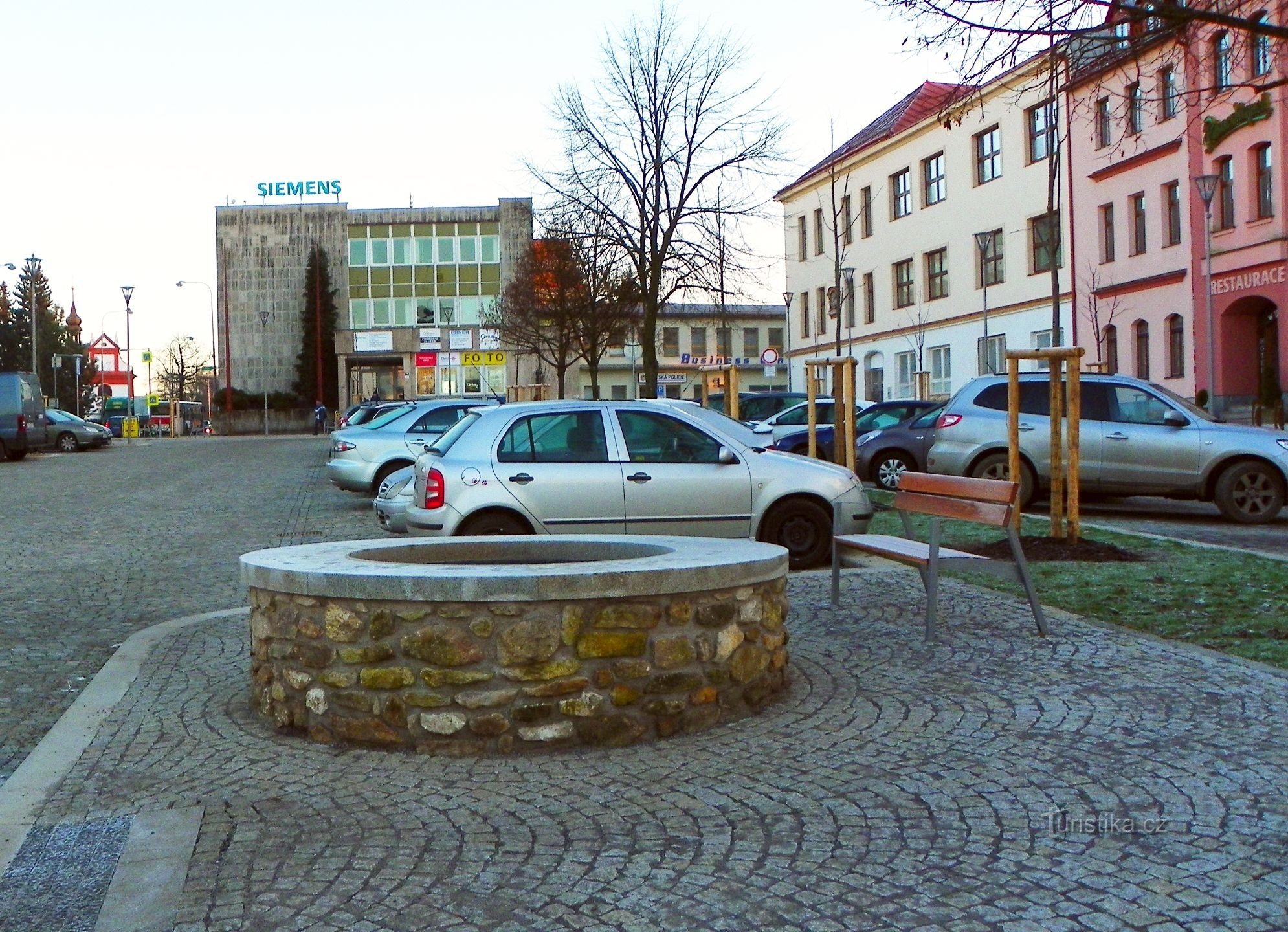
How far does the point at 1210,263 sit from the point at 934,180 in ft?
59.8

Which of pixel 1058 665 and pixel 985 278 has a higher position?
pixel 985 278

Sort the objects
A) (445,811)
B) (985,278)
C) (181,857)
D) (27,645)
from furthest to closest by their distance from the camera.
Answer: (985,278)
(27,645)
(445,811)
(181,857)

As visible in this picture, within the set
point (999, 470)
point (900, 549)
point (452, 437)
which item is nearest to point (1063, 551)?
point (900, 549)

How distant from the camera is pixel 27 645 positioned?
349 inches

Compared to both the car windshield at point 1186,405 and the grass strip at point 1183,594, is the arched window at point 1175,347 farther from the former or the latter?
the grass strip at point 1183,594

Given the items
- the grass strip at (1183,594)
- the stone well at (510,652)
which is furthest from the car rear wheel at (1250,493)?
the stone well at (510,652)

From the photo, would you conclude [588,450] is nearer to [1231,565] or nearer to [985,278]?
[1231,565]

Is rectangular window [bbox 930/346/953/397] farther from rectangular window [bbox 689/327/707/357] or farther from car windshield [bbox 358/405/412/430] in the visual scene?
rectangular window [bbox 689/327/707/357]

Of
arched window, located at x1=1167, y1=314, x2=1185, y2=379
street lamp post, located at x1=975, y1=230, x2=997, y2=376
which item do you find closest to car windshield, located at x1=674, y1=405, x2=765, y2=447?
arched window, located at x1=1167, y1=314, x2=1185, y2=379

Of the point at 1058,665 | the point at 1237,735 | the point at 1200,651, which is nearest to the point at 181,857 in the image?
the point at 1237,735

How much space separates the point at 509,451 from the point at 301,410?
262 feet

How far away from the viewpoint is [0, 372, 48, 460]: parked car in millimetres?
37000

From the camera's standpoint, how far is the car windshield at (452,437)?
1155 cm

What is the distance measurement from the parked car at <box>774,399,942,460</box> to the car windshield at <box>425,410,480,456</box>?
1161 centimetres
